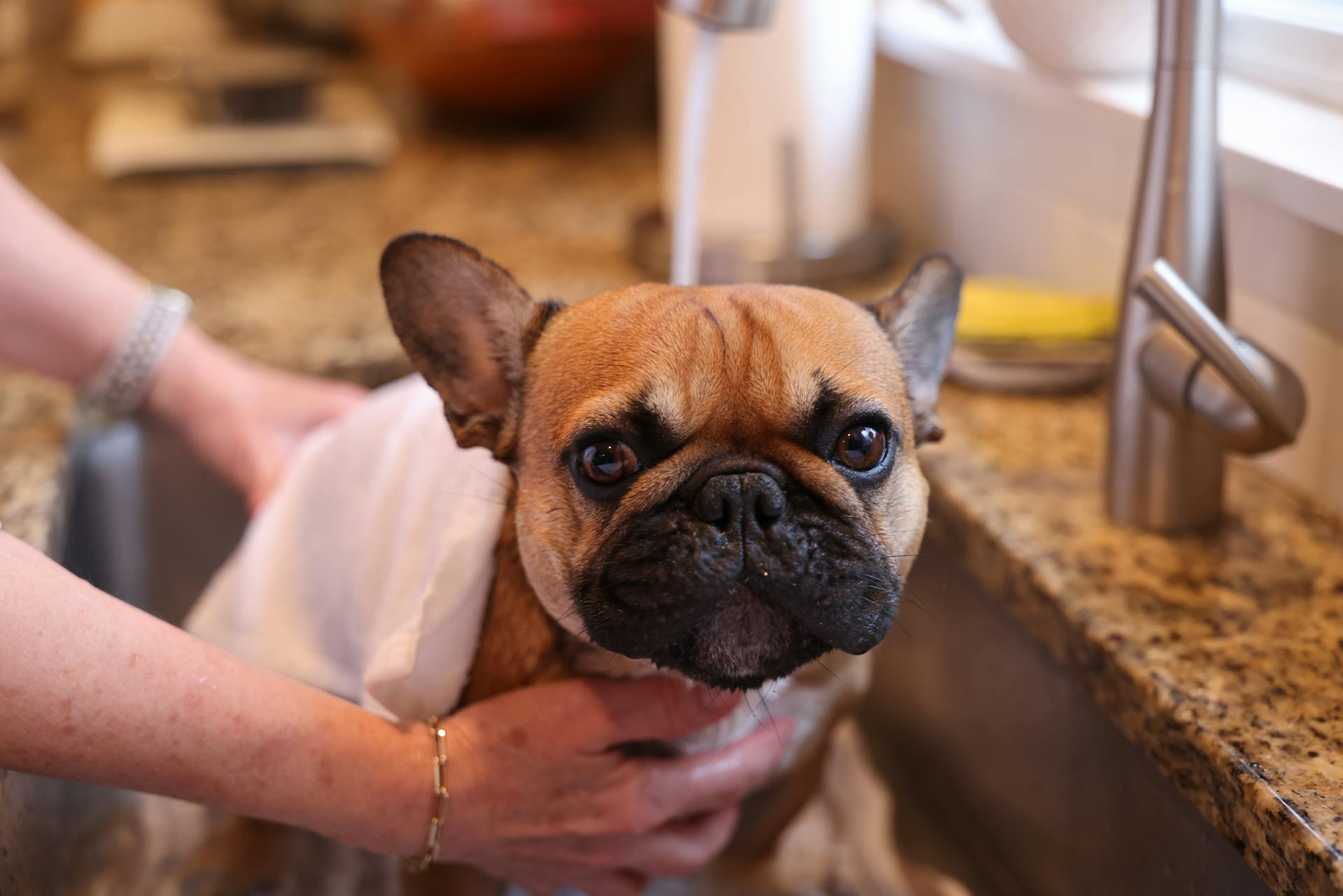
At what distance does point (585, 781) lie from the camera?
0.82m

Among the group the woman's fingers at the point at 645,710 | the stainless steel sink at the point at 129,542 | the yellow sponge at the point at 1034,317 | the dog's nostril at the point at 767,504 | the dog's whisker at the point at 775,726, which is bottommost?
the stainless steel sink at the point at 129,542

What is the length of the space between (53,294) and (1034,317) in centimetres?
90

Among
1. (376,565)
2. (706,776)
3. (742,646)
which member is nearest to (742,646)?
(742,646)

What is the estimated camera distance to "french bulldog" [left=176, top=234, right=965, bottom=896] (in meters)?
0.67

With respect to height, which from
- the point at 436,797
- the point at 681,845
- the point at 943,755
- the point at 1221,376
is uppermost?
the point at 1221,376

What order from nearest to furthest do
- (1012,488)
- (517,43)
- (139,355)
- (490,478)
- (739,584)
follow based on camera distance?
(739,584) < (490,478) < (1012,488) < (139,355) < (517,43)

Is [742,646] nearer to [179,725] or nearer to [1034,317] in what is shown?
[179,725]

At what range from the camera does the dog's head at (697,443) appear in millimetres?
669

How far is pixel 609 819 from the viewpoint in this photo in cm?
83

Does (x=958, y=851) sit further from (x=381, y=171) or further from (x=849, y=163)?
(x=381, y=171)

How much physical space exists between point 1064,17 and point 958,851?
2.36ft

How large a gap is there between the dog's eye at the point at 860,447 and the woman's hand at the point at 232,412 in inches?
25.8

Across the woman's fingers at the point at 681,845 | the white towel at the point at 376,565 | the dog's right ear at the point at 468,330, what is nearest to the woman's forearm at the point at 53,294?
the white towel at the point at 376,565

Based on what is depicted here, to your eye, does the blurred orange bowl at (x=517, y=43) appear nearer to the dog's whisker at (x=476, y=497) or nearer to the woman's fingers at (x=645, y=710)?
the dog's whisker at (x=476, y=497)
